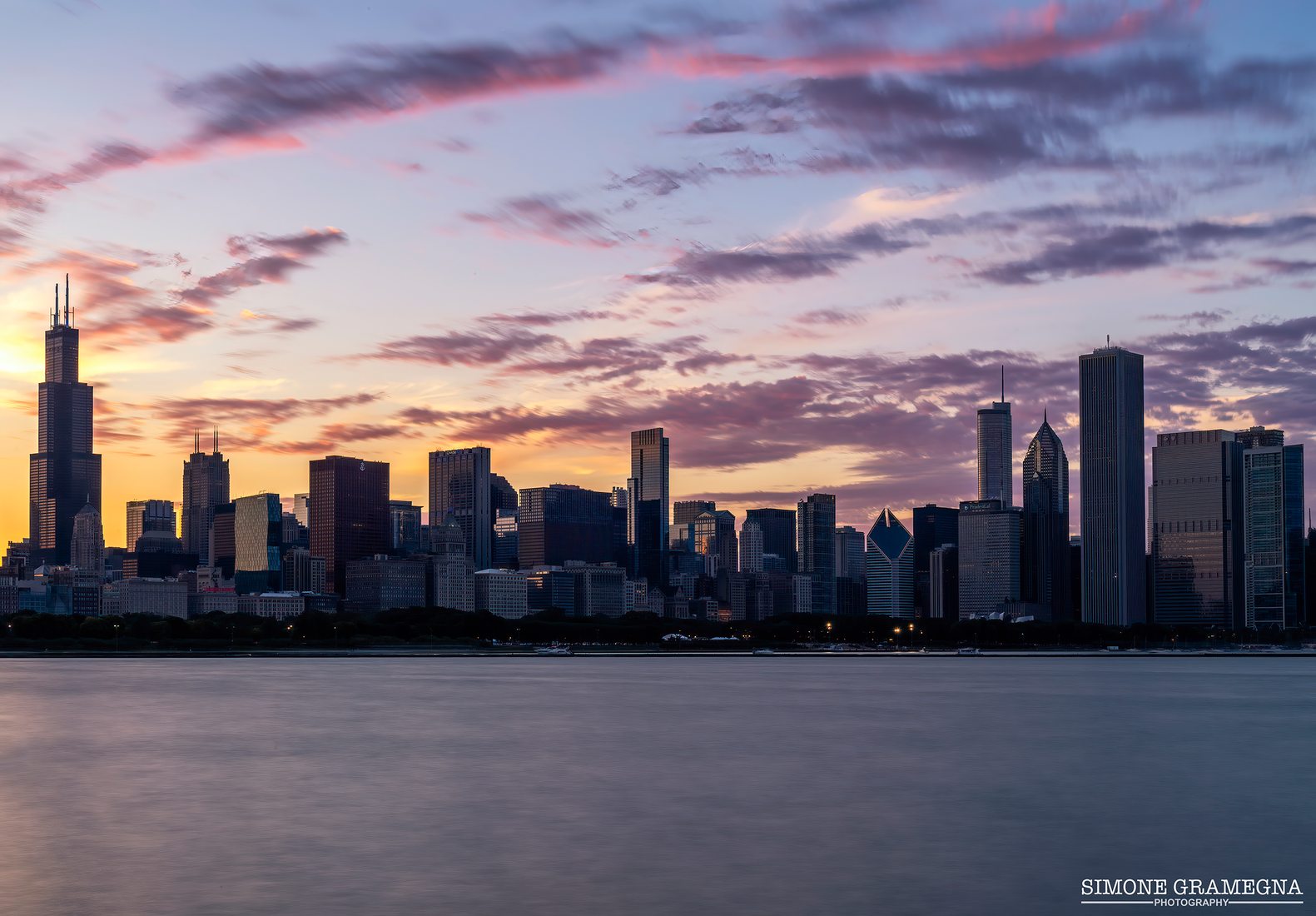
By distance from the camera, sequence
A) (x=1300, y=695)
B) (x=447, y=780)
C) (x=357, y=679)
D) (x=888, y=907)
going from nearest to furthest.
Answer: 1. (x=888, y=907)
2. (x=447, y=780)
3. (x=1300, y=695)
4. (x=357, y=679)

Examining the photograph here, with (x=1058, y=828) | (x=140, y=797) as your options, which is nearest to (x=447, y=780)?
(x=140, y=797)

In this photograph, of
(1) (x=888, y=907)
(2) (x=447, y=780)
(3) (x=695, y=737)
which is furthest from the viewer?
(3) (x=695, y=737)

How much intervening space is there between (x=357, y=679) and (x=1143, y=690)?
87120mm

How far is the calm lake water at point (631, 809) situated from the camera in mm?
36219

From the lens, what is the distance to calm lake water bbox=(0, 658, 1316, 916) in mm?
36219

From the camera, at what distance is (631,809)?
168ft

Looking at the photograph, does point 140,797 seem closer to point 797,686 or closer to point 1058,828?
point 1058,828

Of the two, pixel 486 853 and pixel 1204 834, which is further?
pixel 1204 834

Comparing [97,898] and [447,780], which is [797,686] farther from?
[97,898]

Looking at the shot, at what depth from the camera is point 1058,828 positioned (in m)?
46.8

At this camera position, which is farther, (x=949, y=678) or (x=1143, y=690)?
(x=949, y=678)

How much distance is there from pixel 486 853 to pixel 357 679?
135788mm

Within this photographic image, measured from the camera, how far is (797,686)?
159375 millimetres

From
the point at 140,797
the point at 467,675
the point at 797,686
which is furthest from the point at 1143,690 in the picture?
the point at 140,797
